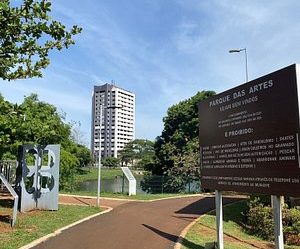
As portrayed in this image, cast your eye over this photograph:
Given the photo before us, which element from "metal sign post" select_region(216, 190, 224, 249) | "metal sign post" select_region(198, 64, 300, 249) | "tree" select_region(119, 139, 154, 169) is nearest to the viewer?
"metal sign post" select_region(198, 64, 300, 249)

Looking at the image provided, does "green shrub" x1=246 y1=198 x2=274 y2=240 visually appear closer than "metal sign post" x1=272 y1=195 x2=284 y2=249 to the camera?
No

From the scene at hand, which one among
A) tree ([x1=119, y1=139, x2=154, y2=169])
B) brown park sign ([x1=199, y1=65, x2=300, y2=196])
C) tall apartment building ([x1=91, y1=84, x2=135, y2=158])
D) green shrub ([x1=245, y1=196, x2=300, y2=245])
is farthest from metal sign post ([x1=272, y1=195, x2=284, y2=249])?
tree ([x1=119, y1=139, x2=154, y2=169])

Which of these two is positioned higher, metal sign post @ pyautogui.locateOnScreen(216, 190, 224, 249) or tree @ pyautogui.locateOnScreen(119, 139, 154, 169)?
tree @ pyautogui.locateOnScreen(119, 139, 154, 169)

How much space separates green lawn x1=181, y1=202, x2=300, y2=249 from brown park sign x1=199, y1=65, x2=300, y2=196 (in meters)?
1.99

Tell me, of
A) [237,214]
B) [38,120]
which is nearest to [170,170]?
[237,214]

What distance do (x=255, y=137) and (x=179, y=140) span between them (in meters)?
33.5

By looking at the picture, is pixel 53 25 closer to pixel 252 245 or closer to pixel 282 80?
pixel 282 80

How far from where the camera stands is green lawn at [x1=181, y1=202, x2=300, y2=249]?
11.9 metres

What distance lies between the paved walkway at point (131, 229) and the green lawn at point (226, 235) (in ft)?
1.59

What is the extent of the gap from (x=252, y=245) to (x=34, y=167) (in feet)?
30.8

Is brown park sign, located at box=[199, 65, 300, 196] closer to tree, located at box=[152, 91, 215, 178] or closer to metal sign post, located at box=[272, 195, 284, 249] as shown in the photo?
metal sign post, located at box=[272, 195, 284, 249]

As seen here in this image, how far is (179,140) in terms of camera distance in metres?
42.2

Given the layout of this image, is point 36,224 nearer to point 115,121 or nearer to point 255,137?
point 255,137

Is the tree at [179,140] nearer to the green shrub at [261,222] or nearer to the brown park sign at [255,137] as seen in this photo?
the green shrub at [261,222]
